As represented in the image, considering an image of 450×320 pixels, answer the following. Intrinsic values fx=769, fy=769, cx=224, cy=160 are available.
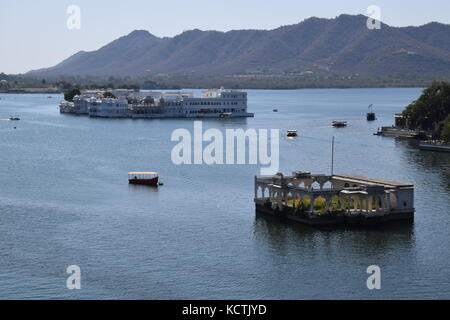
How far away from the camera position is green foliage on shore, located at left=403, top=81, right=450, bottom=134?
62.2 metres

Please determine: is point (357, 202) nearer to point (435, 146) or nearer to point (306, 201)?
point (306, 201)

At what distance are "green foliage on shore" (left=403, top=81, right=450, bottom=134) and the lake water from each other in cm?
1551

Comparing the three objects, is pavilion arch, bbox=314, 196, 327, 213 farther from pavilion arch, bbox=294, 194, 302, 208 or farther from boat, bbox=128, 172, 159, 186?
boat, bbox=128, 172, 159, 186

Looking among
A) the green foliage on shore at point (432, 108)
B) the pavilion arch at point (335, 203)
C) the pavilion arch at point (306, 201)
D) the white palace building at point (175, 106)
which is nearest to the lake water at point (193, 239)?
the pavilion arch at point (306, 201)

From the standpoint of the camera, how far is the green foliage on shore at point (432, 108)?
204 ft

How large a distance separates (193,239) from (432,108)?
134 feet

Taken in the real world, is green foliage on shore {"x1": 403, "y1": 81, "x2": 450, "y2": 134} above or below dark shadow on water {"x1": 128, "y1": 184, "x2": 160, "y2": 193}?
above

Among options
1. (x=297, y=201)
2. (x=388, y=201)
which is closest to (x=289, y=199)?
(x=297, y=201)

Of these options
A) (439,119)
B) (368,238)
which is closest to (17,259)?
(368,238)

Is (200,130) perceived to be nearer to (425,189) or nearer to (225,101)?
(225,101)

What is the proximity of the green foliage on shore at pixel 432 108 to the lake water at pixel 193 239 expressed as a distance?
15.5m

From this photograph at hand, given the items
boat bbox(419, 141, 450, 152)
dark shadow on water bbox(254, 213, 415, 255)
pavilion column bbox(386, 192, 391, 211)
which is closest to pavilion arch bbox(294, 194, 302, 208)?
dark shadow on water bbox(254, 213, 415, 255)

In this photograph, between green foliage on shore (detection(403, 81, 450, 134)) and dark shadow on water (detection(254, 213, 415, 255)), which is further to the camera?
green foliage on shore (detection(403, 81, 450, 134))

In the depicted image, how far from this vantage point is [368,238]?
2647 centimetres
